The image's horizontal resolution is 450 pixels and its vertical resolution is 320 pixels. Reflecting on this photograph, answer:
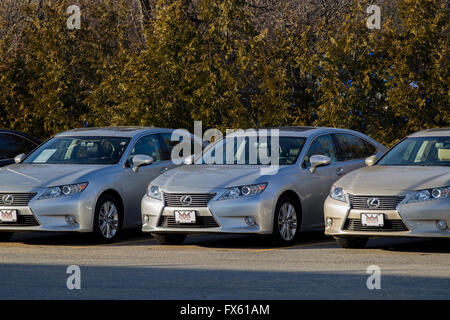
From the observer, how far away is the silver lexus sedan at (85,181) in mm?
13516

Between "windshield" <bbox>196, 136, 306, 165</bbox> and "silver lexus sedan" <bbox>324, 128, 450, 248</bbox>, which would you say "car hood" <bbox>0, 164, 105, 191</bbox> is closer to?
"windshield" <bbox>196, 136, 306, 165</bbox>

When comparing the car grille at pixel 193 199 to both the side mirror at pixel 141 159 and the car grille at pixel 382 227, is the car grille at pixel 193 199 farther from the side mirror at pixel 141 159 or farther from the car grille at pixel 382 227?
the car grille at pixel 382 227

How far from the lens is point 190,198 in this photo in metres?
13.1

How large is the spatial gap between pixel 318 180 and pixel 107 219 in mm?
2913

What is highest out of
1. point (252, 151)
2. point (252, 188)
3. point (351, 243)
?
point (252, 151)

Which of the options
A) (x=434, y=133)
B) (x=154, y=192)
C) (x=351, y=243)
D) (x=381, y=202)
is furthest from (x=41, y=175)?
(x=434, y=133)

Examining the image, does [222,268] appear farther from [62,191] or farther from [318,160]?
[62,191]

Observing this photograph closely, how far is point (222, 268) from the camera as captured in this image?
36.3 feet

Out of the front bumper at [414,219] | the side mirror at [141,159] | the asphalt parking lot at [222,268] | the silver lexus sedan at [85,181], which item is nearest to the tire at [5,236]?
the silver lexus sedan at [85,181]

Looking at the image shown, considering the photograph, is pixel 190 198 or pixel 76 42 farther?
pixel 76 42

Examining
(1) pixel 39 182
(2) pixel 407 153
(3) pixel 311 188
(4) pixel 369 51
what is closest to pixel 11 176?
(1) pixel 39 182

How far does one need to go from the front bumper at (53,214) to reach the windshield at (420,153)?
4.02 meters

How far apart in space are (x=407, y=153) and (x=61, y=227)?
4.70 metres

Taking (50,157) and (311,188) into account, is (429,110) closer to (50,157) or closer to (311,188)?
(311,188)
